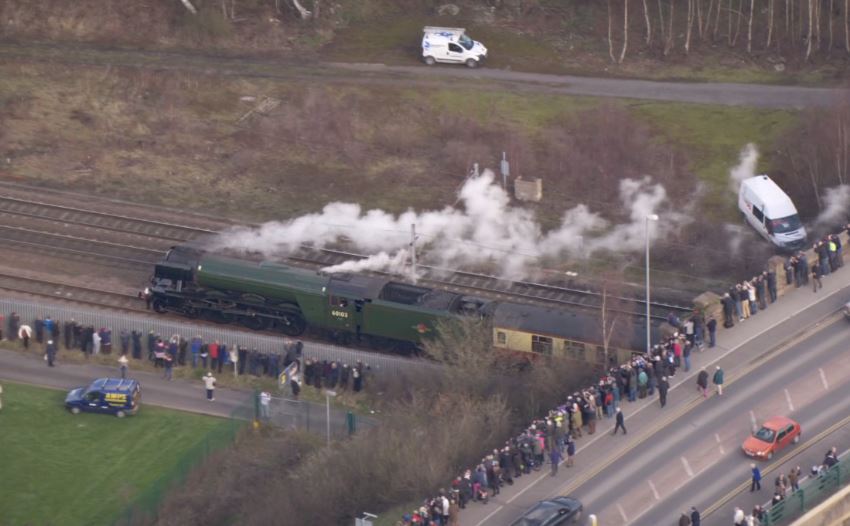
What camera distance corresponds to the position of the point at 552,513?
56438mm

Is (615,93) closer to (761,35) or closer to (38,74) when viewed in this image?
(761,35)

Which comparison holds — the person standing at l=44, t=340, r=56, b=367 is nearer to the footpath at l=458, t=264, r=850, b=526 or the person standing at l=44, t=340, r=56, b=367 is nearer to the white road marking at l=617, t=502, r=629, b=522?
the footpath at l=458, t=264, r=850, b=526

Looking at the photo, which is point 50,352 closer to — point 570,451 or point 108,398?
point 108,398

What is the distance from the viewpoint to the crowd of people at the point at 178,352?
6931 cm

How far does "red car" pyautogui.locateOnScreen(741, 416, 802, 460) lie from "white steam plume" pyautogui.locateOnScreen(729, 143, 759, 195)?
22788 mm

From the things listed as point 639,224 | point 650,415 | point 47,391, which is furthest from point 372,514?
point 639,224

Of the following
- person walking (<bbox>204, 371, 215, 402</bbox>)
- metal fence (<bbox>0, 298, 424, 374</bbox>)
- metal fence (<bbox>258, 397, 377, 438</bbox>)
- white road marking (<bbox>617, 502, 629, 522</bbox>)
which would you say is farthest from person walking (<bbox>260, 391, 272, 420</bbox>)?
white road marking (<bbox>617, 502, 629, 522</bbox>)

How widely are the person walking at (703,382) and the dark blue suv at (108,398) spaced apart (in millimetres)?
19966

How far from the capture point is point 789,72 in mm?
91500

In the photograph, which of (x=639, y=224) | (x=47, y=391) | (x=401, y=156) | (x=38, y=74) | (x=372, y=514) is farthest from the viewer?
(x=38, y=74)

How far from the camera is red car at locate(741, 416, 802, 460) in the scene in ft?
196

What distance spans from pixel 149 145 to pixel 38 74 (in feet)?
26.7

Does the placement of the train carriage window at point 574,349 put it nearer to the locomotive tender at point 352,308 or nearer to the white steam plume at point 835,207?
the locomotive tender at point 352,308

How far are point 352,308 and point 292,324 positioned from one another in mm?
2955
